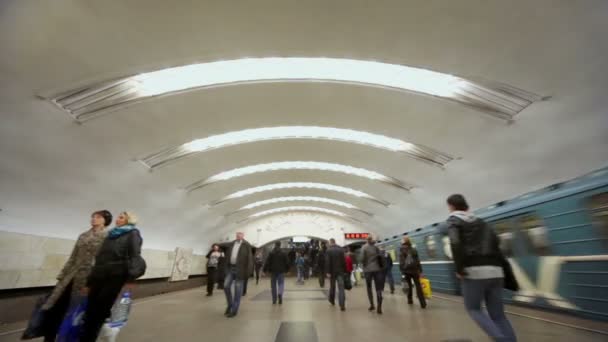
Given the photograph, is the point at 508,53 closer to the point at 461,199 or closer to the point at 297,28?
the point at 461,199

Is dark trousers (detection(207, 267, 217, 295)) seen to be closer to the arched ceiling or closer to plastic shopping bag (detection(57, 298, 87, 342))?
the arched ceiling

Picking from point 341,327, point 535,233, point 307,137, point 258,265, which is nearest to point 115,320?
point 341,327

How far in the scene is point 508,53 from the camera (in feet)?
14.7

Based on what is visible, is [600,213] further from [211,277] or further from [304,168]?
[211,277]

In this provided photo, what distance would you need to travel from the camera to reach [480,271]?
8.71 feet

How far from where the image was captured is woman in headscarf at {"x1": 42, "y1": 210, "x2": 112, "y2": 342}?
2.85m

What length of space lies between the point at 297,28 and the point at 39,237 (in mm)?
8063

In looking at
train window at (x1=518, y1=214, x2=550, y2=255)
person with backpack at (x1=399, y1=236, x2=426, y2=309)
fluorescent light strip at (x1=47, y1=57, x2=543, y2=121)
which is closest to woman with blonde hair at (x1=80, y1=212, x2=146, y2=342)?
fluorescent light strip at (x1=47, y1=57, x2=543, y2=121)

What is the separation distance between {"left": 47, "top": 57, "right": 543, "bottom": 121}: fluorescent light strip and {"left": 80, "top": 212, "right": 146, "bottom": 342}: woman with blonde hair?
3.63 metres

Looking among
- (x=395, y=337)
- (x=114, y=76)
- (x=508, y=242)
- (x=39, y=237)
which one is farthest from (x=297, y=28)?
(x=39, y=237)

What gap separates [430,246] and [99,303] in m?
10.7

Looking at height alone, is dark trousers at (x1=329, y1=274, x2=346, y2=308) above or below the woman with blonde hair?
below

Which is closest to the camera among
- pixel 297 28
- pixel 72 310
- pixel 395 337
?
pixel 72 310

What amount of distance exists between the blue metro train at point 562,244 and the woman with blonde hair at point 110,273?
687 centimetres
